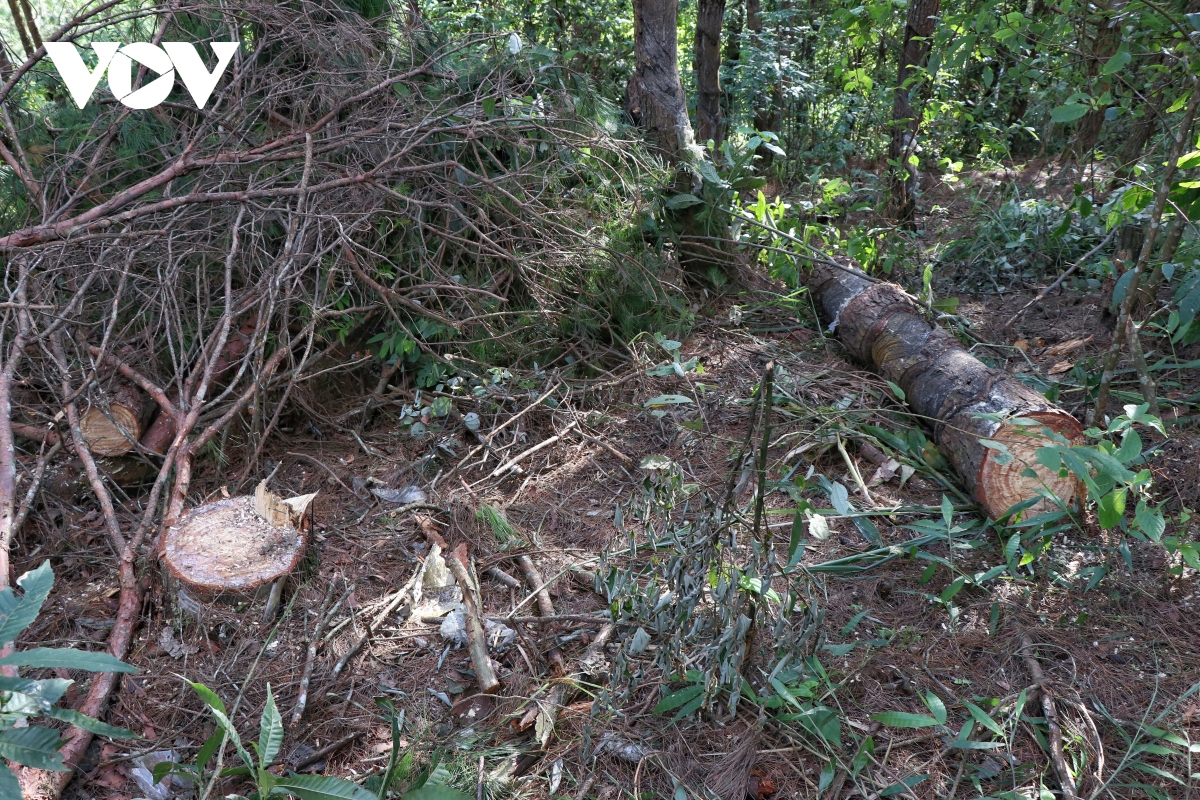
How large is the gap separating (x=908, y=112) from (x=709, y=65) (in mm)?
1524

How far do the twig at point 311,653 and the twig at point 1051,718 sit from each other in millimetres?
2034

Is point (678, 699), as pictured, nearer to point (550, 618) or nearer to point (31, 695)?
point (550, 618)

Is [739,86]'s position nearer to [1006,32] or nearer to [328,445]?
[1006,32]

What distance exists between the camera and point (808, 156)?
297 inches

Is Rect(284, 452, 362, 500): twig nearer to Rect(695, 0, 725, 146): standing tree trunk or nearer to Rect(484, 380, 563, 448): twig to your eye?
Rect(484, 380, 563, 448): twig

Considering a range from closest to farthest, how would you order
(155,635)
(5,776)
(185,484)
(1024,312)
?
(5,776), (155,635), (185,484), (1024,312)

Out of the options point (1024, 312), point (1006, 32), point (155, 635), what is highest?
point (1006, 32)

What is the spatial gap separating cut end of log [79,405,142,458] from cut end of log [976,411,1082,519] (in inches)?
139

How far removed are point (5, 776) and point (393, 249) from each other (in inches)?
115

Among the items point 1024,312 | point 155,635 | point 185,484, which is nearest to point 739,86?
point 1024,312

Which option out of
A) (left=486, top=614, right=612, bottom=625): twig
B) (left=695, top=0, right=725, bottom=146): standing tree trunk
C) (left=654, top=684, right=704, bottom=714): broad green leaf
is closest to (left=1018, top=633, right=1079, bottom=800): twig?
(left=654, top=684, right=704, bottom=714): broad green leaf

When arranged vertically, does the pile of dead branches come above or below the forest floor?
above

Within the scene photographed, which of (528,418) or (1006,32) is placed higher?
(1006,32)

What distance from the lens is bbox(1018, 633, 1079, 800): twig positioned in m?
1.89
